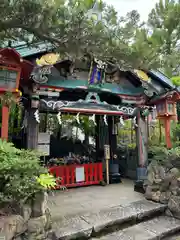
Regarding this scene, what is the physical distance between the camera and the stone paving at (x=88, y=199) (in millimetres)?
4121

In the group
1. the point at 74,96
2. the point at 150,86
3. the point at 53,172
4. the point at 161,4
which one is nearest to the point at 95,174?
the point at 53,172

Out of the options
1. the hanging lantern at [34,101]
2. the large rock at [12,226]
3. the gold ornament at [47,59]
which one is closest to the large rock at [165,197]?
the large rock at [12,226]

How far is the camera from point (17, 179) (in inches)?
103

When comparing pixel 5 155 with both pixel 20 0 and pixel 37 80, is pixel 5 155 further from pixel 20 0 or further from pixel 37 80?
pixel 37 80

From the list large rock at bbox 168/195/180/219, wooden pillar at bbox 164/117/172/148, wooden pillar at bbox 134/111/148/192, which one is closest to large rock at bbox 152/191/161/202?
large rock at bbox 168/195/180/219

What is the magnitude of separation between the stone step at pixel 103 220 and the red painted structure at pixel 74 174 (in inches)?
96.2

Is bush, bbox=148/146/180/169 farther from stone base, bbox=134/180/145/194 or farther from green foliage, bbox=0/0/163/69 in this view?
green foliage, bbox=0/0/163/69

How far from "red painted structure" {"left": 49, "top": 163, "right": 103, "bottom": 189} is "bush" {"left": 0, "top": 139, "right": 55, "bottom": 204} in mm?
3314

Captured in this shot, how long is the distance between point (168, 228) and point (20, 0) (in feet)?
15.4

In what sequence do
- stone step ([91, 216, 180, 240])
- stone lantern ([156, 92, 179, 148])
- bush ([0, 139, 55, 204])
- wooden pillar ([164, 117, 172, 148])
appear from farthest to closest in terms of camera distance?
stone lantern ([156, 92, 179, 148]) → wooden pillar ([164, 117, 172, 148]) → stone step ([91, 216, 180, 240]) → bush ([0, 139, 55, 204])

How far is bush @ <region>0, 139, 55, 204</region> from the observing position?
8.41ft

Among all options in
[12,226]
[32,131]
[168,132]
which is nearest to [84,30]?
[12,226]

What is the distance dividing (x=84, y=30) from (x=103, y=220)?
11.2 ft

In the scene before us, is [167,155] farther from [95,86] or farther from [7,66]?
[7,66]
